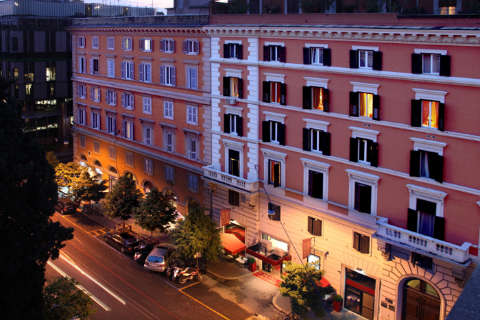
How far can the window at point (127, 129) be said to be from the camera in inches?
2632

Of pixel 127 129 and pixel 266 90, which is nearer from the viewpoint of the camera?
pixel 266 90

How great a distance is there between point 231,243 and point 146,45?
81.7ft

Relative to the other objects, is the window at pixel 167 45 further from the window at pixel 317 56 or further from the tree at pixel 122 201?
the window at pixel 317 56

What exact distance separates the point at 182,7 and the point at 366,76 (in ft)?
111

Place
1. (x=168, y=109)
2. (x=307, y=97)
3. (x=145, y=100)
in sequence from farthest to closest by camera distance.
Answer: (x=145, y=100) < (x=168, y=109) < (x=307, y=97)

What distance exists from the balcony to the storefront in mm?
11038

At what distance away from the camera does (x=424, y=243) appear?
37656 mm

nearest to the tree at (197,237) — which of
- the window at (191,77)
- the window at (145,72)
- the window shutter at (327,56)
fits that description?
the window at (191,77)

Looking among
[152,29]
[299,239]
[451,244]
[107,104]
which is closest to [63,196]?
[107,104]

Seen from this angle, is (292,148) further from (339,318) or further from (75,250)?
(75,250)

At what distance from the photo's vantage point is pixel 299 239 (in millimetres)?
47625

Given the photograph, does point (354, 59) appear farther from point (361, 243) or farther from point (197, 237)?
point (197, 237)

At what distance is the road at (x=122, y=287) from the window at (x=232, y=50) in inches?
822

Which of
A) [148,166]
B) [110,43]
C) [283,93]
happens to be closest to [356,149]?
[283,93]
